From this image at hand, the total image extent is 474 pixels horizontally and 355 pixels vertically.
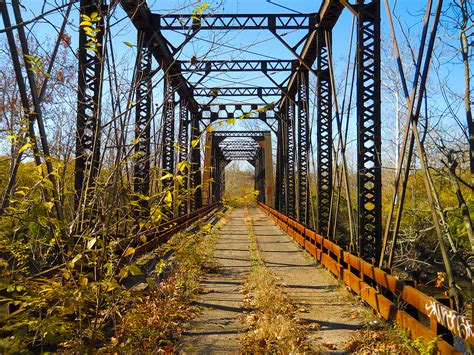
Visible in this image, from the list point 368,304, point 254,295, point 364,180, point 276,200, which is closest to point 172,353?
point 254,295

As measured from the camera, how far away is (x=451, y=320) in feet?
12.2

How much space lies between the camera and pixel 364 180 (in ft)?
25.7

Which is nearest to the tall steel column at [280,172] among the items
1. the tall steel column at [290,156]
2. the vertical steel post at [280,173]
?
the vertical steel post at [280,173]

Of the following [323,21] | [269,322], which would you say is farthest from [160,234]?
[323,21]

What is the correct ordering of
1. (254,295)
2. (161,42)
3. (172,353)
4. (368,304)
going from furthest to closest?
(161,42) → (254,295) → (368,304) → (172,353)

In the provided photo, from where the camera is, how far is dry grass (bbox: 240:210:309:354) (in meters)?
4.60

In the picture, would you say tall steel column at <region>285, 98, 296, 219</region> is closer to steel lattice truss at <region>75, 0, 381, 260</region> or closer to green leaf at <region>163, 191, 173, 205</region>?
steel lattice truss at <region>75, 0, 381, 260</region>

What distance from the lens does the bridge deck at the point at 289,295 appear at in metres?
5.00

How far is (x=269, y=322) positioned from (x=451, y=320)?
221 cm

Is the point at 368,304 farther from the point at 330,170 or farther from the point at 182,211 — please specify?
the point at 182,211

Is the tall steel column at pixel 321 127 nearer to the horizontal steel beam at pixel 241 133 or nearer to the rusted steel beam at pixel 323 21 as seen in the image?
Answer: the rusted steel beam at pixel 323 21

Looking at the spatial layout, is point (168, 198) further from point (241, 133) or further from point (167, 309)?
point (241, 133)

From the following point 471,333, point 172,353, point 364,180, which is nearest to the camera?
point 471,333

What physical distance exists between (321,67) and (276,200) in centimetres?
1569
